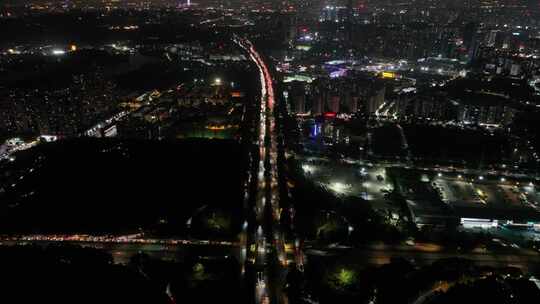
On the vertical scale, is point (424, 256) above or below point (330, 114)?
below

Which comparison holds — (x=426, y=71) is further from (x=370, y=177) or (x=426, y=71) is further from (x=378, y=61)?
(x=370, y=177)

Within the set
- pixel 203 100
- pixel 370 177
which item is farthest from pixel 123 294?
pixel 203 100

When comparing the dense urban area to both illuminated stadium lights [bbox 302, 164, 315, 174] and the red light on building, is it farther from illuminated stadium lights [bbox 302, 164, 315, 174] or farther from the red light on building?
the red light on building

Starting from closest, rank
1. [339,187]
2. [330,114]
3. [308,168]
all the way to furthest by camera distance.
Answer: [339,187] < [308,168] < [330,114]

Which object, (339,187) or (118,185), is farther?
(339,187)

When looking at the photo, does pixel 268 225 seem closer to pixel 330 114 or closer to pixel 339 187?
pixel 339 187

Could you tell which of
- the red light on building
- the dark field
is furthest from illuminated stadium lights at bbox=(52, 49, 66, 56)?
the red light on building

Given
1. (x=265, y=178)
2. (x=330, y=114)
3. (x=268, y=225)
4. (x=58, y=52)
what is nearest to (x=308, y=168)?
(x=265, y=178)

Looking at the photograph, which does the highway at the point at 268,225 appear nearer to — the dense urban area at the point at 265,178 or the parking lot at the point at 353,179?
the dense urban area at the point at 265,178

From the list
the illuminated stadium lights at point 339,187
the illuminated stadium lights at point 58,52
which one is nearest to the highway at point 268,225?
Result: the illuminated stadium lights at point 339,187
